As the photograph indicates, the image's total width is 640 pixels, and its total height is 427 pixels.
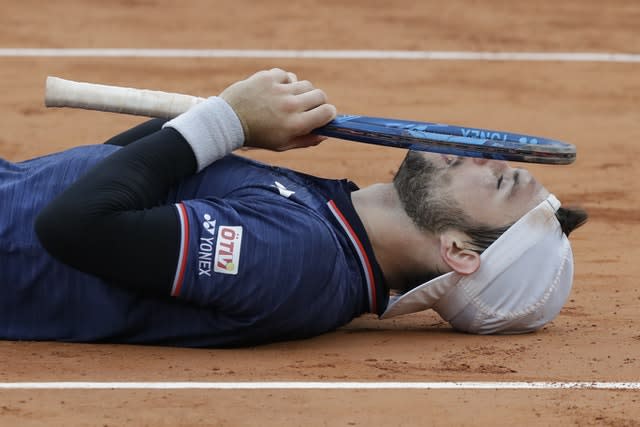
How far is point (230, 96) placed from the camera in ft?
16.3

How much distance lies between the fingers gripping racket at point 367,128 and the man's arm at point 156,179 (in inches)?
6.0

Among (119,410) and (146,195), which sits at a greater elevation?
Answer: (146,195)

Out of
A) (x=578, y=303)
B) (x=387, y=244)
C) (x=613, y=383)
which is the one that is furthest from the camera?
(x=578, y=303)

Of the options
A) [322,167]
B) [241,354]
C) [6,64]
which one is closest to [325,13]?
[6,64]

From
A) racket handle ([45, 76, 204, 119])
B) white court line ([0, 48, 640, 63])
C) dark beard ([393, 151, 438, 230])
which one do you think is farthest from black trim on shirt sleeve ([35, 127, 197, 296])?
white court line ([0, 48, 640, 63])

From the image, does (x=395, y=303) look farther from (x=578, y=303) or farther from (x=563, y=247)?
(x=578, y=303)

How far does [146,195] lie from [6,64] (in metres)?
5.39

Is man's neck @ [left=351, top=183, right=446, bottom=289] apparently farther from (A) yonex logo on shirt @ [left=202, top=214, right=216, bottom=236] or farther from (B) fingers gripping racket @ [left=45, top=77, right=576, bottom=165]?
(A) yonex logo on shirt @ [left=202, top=214, right=216, bottom=236]

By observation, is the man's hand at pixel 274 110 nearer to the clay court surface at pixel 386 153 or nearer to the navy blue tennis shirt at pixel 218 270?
the navy blue tennis shirt at pixel 218 270

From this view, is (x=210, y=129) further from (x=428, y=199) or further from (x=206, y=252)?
(x=428, y=199)

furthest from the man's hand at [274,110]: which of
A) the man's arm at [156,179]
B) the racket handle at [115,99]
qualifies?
the racket handle at [115,99]

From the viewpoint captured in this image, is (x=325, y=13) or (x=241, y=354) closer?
(x=241, y=354)

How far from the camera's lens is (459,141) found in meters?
5.02

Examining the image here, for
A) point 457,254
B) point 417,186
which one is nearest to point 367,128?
point 417,186
